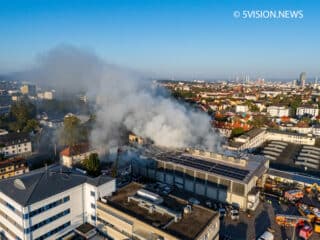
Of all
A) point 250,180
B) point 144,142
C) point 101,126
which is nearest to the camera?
point 250,180

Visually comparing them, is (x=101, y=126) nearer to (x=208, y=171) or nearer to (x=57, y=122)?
(x=57, y=122)

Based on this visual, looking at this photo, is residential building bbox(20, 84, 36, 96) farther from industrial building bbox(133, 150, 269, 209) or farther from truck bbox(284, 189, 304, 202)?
truck bbox(284, 189, 304, 202)

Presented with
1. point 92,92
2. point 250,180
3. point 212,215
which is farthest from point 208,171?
point 92,92

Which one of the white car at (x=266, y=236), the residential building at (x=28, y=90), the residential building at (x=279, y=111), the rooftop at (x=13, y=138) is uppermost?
the residential building at (x=28, y=90)

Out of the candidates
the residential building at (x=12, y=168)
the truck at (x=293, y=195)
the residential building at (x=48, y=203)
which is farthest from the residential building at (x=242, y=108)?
the residential building at (x=48, y=203)

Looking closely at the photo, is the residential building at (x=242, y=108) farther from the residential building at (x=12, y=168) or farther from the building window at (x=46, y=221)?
the building window at (x=46, y=221)

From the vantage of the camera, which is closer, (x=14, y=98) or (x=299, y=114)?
(x=299, y=114)

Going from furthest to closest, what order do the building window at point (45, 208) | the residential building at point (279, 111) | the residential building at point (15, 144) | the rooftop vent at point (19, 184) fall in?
the residential building at point (279, 111), the residential building at point (15, 144), the rooftop vent at point (19, 184), the building window at point (45, 208)
